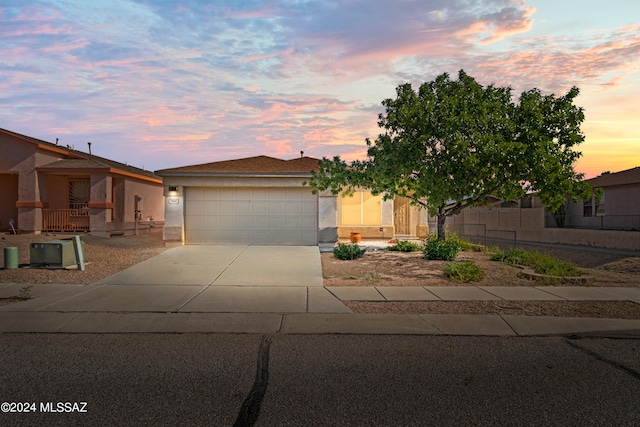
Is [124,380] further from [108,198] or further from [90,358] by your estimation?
[108,198]

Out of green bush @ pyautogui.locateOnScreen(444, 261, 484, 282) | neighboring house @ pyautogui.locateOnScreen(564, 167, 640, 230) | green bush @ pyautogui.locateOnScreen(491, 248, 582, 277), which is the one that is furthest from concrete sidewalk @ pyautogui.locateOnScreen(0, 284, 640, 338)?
neighboring house @ pyautogui.locateOnScreen(564, 167, 640, 230)

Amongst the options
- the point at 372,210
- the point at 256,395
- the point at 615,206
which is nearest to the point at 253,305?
the point at 256,395

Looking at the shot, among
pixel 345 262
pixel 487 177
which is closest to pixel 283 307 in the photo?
pixel 345 262

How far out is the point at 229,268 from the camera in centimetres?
1473

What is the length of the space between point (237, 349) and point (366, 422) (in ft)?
9.55

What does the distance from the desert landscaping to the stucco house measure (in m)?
1.99

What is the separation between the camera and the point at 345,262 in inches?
635

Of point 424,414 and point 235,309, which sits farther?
point 235,309

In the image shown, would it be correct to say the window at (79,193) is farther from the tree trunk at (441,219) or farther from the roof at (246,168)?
the tree trunk at (441,219)

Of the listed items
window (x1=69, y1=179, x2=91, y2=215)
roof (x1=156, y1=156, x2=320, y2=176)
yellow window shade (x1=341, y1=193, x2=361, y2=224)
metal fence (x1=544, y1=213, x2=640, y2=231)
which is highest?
roof (x1=156, y1=156, x2=320, y2=176)

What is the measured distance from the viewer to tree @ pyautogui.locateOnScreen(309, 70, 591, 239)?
1596 cm

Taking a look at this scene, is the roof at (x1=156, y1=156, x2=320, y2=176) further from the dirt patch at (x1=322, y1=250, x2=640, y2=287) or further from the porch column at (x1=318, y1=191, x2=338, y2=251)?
the dirt patch at (x1=322, y1=250, x2=640, y2=287)

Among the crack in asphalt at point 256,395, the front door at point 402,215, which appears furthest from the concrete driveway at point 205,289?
the front door at point 402,215

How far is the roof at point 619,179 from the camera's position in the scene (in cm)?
2912
